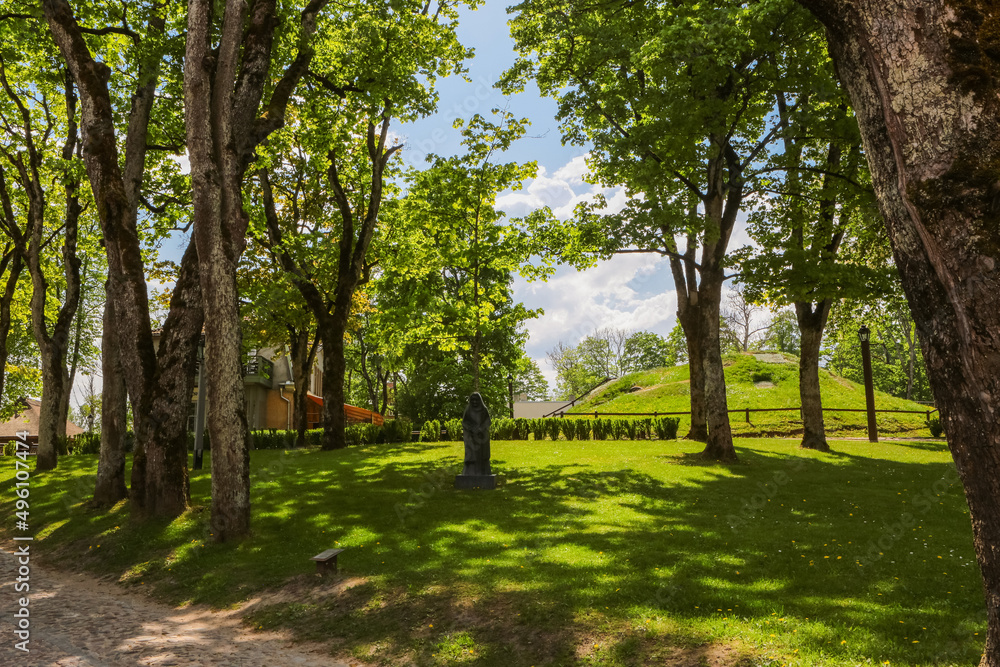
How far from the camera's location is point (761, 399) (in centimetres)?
3098

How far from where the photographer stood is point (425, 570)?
7.39m

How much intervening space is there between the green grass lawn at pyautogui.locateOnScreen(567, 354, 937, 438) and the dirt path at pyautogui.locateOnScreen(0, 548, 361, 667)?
895 inches

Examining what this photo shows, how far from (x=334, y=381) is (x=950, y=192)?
2017 cm

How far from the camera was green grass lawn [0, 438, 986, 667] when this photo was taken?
5.34 metres

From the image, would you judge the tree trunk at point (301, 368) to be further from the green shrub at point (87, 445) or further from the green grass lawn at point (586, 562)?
the green grass lawn at point (586, 562)

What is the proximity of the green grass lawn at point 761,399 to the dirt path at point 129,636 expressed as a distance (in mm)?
22725

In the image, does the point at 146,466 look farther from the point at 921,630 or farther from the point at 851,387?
the point at 851,387

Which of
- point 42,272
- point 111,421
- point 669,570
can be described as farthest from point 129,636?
point 42,272

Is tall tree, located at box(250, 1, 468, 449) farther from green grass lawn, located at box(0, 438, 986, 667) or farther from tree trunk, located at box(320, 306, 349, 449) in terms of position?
green grass lawn, located at box(0, 438, 986, 667)

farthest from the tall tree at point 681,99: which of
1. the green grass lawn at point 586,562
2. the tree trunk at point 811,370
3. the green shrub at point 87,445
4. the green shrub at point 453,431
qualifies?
the green shrub at point 87,445

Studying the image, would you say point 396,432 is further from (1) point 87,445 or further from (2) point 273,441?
(1) point 87,445

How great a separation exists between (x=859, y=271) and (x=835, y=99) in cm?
427

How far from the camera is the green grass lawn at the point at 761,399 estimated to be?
27039mm

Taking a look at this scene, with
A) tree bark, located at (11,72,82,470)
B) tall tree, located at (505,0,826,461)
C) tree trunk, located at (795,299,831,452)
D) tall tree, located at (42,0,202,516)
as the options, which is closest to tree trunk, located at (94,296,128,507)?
tall tree, located at (42,0,202,516)
